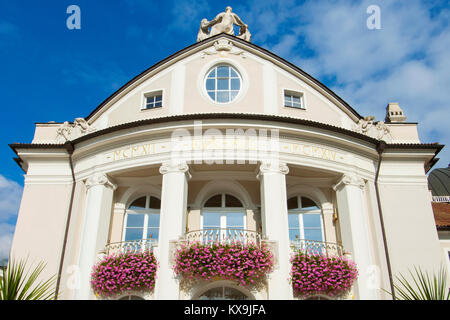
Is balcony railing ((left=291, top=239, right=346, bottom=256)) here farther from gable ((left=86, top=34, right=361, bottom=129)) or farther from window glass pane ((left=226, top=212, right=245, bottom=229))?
gable ((left=86, top=34, right=361, bottom=129))

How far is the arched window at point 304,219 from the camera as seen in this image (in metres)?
14.2

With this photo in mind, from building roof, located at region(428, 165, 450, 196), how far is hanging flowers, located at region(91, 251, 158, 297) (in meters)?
28.5

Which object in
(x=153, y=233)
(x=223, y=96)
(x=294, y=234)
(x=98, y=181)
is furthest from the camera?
(x=223, y=96)

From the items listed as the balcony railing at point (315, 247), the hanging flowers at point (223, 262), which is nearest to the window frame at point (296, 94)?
the balcony railing at point (315, 247)

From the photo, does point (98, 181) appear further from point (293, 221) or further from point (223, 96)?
point (293, 221)

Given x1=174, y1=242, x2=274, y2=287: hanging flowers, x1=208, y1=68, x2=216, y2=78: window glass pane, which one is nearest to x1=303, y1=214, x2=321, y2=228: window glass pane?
x1=174, y1=242, x2=274, y2=287: hanging flowers

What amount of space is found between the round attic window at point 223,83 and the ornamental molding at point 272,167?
3.51 meters

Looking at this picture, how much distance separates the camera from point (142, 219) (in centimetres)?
1472

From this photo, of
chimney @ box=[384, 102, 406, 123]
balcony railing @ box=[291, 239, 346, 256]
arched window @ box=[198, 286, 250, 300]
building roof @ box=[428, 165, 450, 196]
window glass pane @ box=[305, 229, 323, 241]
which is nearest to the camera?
balcony railing @ box=[291, 239, 346, 256]

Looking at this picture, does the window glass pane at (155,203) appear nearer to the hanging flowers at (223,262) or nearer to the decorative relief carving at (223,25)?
the hanging flowers at (223,262)

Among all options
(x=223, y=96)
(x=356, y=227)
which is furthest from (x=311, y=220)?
(x=223, y=96)

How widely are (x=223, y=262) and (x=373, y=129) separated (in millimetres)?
8812

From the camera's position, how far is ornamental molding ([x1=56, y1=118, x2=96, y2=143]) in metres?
15.6
